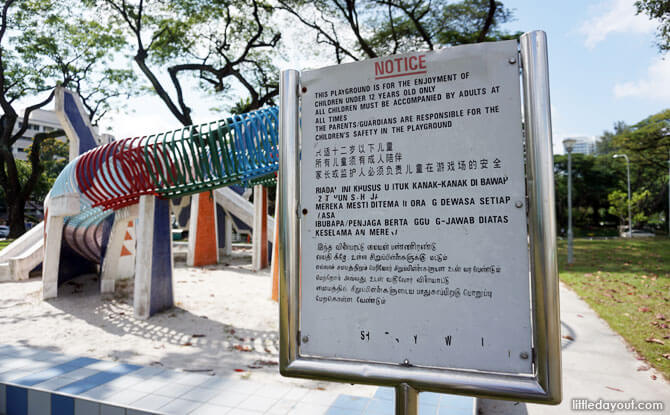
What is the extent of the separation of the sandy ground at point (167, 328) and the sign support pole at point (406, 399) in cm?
251

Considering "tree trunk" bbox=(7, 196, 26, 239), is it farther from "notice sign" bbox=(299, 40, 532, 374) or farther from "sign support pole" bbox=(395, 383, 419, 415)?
"sign support pole" bbox=(395, 383, 419, 415)

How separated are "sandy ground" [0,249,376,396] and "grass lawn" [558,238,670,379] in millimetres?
4145

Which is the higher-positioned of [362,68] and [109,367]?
[362,68]

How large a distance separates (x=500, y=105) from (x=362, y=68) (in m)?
0.59

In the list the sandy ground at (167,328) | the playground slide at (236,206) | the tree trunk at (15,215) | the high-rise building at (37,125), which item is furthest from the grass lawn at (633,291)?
the high-rise building at (37,125)

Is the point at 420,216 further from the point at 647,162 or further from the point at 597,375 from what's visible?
the point at 647,162

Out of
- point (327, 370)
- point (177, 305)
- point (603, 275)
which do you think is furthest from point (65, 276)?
point (603, 275)

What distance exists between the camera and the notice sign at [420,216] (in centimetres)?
149

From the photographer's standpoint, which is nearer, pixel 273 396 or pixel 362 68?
pixel 362 68

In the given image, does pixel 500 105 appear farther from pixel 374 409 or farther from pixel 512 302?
pixel 374 409

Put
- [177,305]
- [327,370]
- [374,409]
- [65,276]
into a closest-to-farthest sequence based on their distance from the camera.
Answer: [327,370] → [374,409] → [177,305] → [65,276]

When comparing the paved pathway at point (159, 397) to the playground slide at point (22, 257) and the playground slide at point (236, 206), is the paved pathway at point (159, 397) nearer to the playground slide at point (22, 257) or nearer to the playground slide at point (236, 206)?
the playground slide at point (22, 257)

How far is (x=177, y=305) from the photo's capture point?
327 inches

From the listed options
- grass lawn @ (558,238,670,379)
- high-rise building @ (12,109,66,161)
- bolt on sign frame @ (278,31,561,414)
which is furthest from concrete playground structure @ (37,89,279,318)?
high-rise building @ (12,109,66,161)
